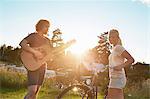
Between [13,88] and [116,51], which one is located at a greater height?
[116,51]

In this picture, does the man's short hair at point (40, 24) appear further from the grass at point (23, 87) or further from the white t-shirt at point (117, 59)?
the grass at point (23, 87)

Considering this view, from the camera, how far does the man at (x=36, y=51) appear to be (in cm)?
516

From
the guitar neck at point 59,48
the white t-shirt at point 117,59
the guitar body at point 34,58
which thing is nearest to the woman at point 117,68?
the white t-shirt at point 117,59

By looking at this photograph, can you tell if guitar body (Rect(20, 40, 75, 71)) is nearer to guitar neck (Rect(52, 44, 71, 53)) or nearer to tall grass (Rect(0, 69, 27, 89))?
guitar neck (Rect(52, 44, 71, 53))

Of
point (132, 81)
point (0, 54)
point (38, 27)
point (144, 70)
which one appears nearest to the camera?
point (38, 27)

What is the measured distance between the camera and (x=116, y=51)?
532 cm

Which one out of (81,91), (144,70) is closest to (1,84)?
(81,91)

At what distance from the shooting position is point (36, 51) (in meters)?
5.34

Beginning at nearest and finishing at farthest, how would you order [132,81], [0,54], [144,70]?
1. [132,81]
2. [144,70]
3. [0,54]

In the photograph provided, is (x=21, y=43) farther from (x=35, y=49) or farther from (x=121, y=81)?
(x=121, y=81)

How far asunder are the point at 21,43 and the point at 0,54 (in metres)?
20.0

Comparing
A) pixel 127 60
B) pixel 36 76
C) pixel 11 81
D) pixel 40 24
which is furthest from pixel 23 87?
pixel 127 60

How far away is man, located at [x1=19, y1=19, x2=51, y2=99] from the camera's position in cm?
516

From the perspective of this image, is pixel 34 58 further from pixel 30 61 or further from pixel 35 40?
pixel 35 40
